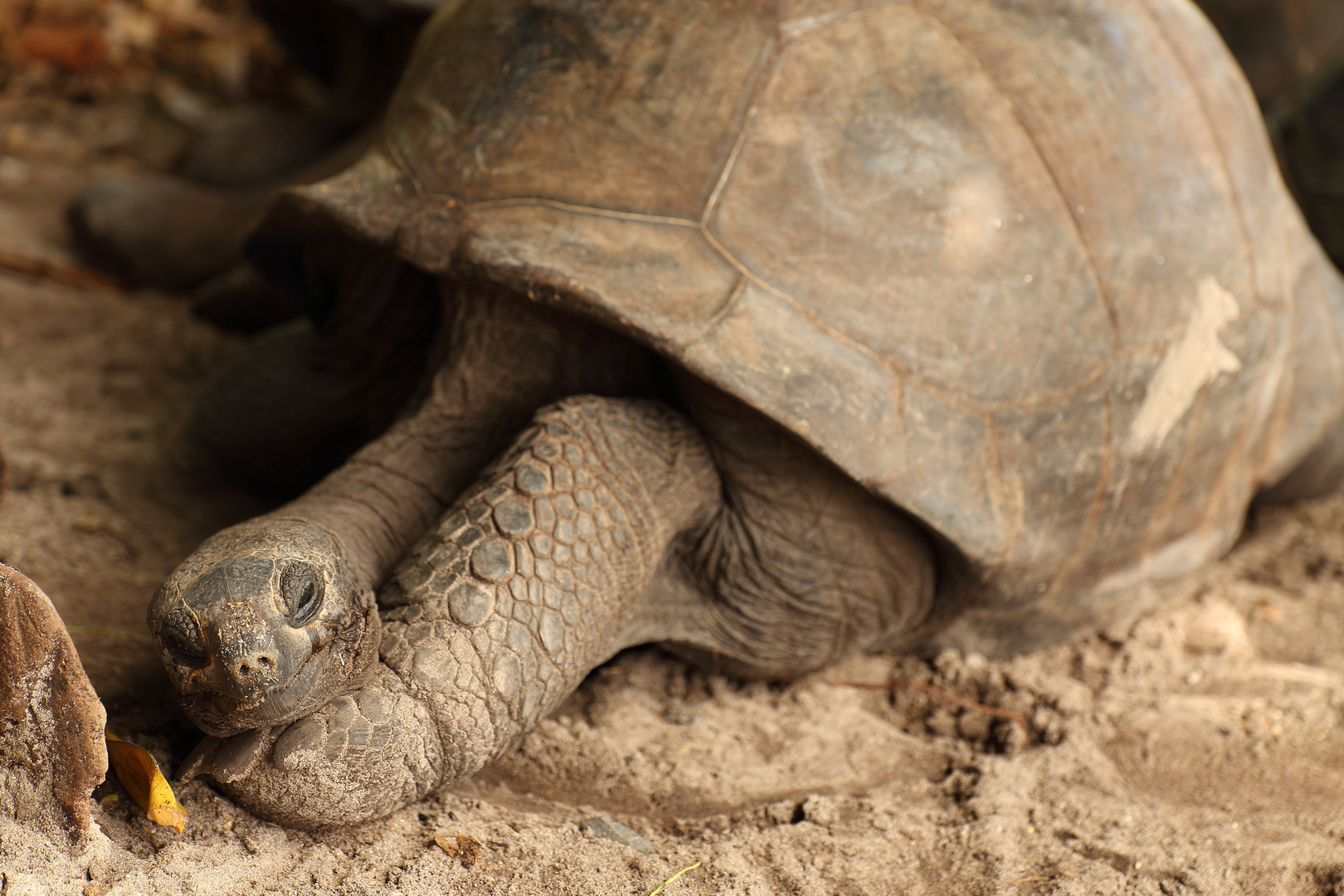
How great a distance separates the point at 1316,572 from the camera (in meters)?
2.63

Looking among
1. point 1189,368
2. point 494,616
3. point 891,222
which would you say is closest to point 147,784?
point 494,616

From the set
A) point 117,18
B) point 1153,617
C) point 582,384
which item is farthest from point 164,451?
point 117,18

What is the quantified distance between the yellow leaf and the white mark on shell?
1648 millimetres

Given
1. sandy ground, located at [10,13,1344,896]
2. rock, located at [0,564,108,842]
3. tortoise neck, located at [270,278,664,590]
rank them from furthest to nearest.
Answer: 1. tortoise neck, located at [270,278,664,590]
2. sandy ground, located at [10,13,1344,896]
3. rock, located at [0,564,108,842]

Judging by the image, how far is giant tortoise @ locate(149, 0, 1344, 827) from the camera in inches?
60.5

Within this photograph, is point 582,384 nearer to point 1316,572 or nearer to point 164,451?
point 164,451

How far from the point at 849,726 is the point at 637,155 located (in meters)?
1.07

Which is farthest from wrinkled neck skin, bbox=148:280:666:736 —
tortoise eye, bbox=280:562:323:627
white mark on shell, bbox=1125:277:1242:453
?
white mark on shell, bbox=1125:277:1242:453

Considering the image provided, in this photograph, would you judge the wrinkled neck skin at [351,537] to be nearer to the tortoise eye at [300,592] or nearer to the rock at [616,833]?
the tortoise eye at [300,592]

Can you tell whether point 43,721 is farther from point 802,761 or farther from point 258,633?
point 802,761

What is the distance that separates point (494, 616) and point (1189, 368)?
1.37m

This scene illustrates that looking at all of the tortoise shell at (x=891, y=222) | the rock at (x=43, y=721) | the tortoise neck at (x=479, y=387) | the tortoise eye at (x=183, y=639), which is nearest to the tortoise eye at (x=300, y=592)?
the tortoise eye at (x=183, y=639)

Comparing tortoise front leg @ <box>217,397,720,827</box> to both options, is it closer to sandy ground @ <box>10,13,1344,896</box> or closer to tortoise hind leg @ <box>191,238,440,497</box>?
sandy ground @ <box>10,13,1344,896</box>

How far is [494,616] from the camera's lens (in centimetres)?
154
